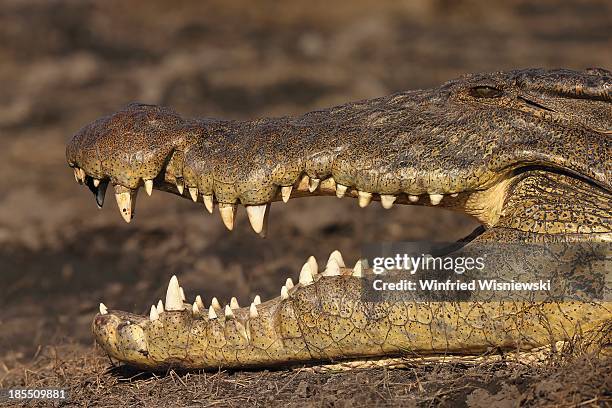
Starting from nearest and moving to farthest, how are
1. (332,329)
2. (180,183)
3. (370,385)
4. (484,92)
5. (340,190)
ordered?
(370,385), (332,329), (340,190), (180,183), (484,92)

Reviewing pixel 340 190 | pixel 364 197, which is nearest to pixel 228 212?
pixel 340 190

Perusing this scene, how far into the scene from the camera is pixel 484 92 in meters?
4.18

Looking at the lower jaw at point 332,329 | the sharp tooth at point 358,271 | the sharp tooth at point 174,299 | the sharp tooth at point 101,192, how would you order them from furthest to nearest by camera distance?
1. the sharp tooth at point 101,192
2. the sharp tooth at point 174,299
3. the sharp tooth at point 358,271
4. the lower jaw at point 332,329

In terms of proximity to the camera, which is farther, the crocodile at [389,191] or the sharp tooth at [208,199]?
the sharp tooth at [208,199]

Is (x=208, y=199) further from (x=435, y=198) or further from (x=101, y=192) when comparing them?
(x=435, y=198)

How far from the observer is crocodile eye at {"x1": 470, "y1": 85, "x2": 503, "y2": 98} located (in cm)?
416

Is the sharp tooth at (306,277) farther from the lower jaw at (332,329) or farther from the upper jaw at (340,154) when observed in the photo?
the upper jaw at (340,154)

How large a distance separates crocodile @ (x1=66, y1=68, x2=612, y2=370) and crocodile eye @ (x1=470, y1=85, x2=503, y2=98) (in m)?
0.03

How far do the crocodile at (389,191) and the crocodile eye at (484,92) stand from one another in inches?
1.0

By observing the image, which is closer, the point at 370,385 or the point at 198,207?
the point at 370,385

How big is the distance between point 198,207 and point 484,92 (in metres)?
4.87

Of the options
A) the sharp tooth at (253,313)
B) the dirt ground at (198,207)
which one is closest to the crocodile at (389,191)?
the sharp tooth at (253,313)

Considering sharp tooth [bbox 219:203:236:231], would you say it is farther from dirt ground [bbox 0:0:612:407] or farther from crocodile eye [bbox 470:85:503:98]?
crocodile eye [bbox 470:85:503:98]

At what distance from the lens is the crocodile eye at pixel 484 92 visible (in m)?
4.16
